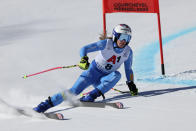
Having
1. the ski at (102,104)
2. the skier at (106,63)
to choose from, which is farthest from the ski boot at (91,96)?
the ski at (102,104)

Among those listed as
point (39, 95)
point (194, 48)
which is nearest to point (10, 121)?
point (39, 95)

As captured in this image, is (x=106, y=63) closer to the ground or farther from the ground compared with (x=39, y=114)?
farther from the ground

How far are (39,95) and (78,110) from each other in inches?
54.9

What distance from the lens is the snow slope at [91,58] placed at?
13.4 feet

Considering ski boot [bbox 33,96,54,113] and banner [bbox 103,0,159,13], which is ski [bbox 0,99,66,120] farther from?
banner [bbox 103,0,159,13]

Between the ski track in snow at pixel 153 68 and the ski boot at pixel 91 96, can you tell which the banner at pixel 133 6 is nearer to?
the ski track in snow at pixel 153 68

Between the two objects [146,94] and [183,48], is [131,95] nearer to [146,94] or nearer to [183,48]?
[146,94]

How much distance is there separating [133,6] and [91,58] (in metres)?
2.59

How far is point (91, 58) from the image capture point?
9391 mm

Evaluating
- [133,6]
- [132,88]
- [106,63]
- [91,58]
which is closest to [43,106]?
[106,63]

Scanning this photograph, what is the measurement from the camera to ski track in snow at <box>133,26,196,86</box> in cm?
649

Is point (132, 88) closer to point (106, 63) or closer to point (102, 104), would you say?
point (106, 63)

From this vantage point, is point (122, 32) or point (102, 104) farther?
point (122, 32)

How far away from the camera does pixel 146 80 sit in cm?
671
